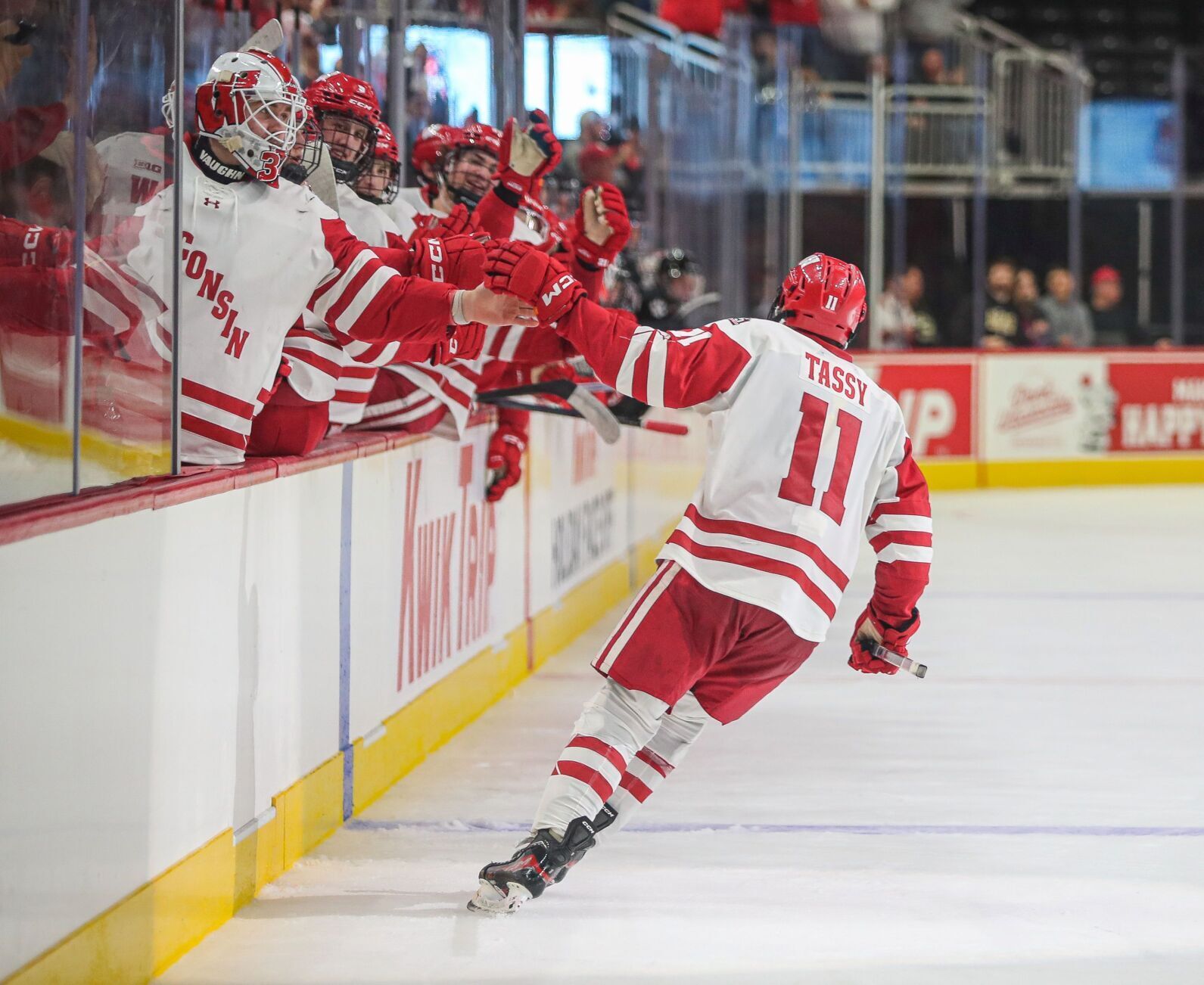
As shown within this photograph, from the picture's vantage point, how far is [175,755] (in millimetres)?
3064

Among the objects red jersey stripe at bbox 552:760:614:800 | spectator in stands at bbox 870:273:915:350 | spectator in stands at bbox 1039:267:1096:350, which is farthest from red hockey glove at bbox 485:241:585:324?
spectator in stands at bbox 1039:267:1096:350

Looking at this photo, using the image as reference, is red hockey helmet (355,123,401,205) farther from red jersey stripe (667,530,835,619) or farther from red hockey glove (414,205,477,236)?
red jersey stripe (667,530,835,619)

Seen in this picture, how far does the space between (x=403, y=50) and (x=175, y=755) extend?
3.23 m

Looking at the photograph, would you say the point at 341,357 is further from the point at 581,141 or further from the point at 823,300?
the point at 581,141

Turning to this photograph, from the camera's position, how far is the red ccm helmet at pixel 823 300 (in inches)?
139

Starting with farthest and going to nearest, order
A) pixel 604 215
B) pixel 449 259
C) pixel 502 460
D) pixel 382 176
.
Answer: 1. pixel 502 460
2. pixel 382 176
3. pixel 604 215
4. pixel 449 259

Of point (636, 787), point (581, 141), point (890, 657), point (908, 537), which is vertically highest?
point (581, 141)

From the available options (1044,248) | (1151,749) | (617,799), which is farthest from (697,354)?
(1044,248)

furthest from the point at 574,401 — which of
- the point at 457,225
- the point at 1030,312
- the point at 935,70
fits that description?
the point at 1030,312

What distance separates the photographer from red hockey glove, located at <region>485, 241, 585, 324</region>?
11.0ft

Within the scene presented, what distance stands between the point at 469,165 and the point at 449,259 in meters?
1.15

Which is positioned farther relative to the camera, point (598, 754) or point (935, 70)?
point (935, 70)

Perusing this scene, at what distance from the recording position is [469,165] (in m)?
5.05

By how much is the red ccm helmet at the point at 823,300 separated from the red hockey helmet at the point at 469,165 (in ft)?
5.66
